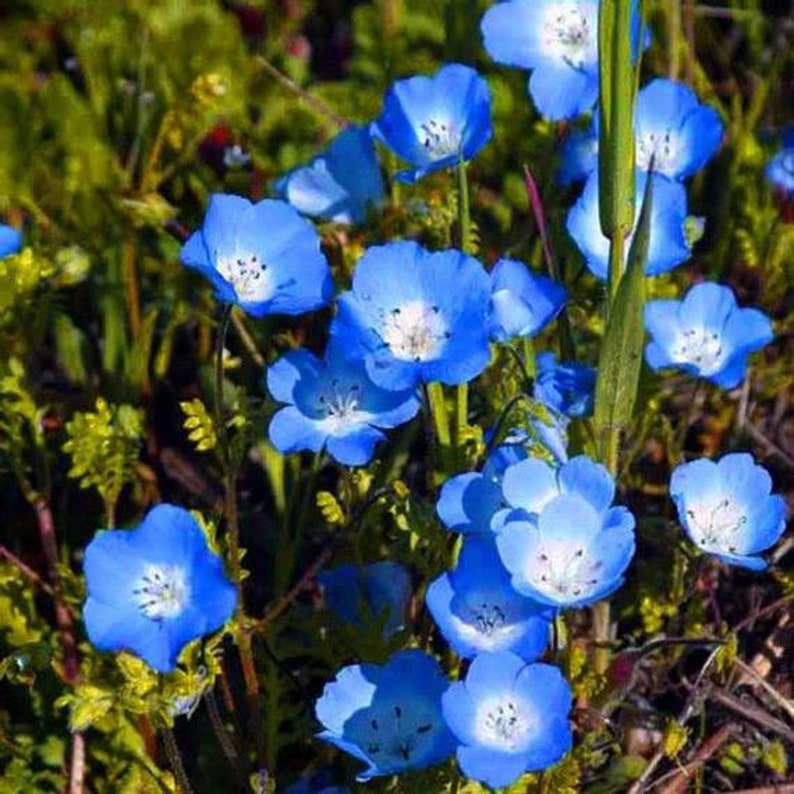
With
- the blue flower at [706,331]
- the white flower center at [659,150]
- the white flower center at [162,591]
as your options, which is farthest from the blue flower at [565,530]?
the white flower center at [659,150]

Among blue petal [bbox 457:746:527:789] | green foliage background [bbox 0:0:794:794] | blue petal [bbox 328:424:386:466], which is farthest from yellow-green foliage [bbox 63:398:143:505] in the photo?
blue petal [bbox 457:746:527:789]

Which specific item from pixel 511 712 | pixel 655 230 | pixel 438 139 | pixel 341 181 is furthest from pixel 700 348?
pixel 511 712

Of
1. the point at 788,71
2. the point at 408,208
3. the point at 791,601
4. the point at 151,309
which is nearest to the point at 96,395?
the point at 151,309

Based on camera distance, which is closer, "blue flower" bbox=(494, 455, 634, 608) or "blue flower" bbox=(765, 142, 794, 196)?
"blue flower" bbox=(494, 455, 634, 608)

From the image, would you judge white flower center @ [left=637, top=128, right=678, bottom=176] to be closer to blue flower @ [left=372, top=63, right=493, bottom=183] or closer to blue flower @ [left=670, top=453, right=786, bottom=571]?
blue flower @ [left=372, top=63, right=493, bottom=183]

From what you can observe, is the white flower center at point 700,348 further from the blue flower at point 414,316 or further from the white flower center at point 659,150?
the blue flower at point 414,316

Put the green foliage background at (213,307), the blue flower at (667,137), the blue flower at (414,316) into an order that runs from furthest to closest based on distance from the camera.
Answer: the blue flower at (667,137) → the green foliage background at (213,307) → the blue flower at (414,316)
